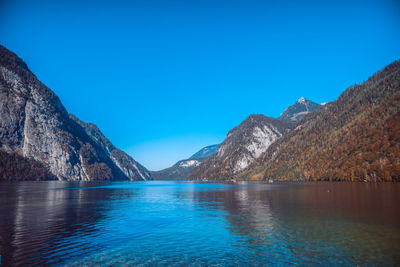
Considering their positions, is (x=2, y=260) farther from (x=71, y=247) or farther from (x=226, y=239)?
(x=226, y=239)

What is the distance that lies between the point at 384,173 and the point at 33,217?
179840 mm

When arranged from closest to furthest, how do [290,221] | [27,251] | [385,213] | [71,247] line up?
1. [27,251]
2. [71,247]
3. [290,221]
4. [385,213]

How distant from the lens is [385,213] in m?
38.6

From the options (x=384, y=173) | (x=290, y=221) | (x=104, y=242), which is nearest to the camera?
(x=104, y=242)

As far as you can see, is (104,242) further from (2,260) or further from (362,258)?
(362,258)

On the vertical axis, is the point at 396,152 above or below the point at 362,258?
above

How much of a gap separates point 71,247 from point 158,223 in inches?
580

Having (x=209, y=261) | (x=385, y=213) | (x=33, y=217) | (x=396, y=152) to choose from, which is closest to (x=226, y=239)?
(x=209, y=261)

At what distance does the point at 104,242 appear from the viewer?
25016mm

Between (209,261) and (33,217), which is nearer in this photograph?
(209,261)

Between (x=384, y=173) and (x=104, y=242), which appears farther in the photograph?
(x=384, y=173)

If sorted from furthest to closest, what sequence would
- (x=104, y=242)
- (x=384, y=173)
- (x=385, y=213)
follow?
(x=384, y=173), (x=385, y=213), (x=104, y=242)

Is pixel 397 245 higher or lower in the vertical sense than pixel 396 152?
lower

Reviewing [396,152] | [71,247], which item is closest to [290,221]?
[71,247]
